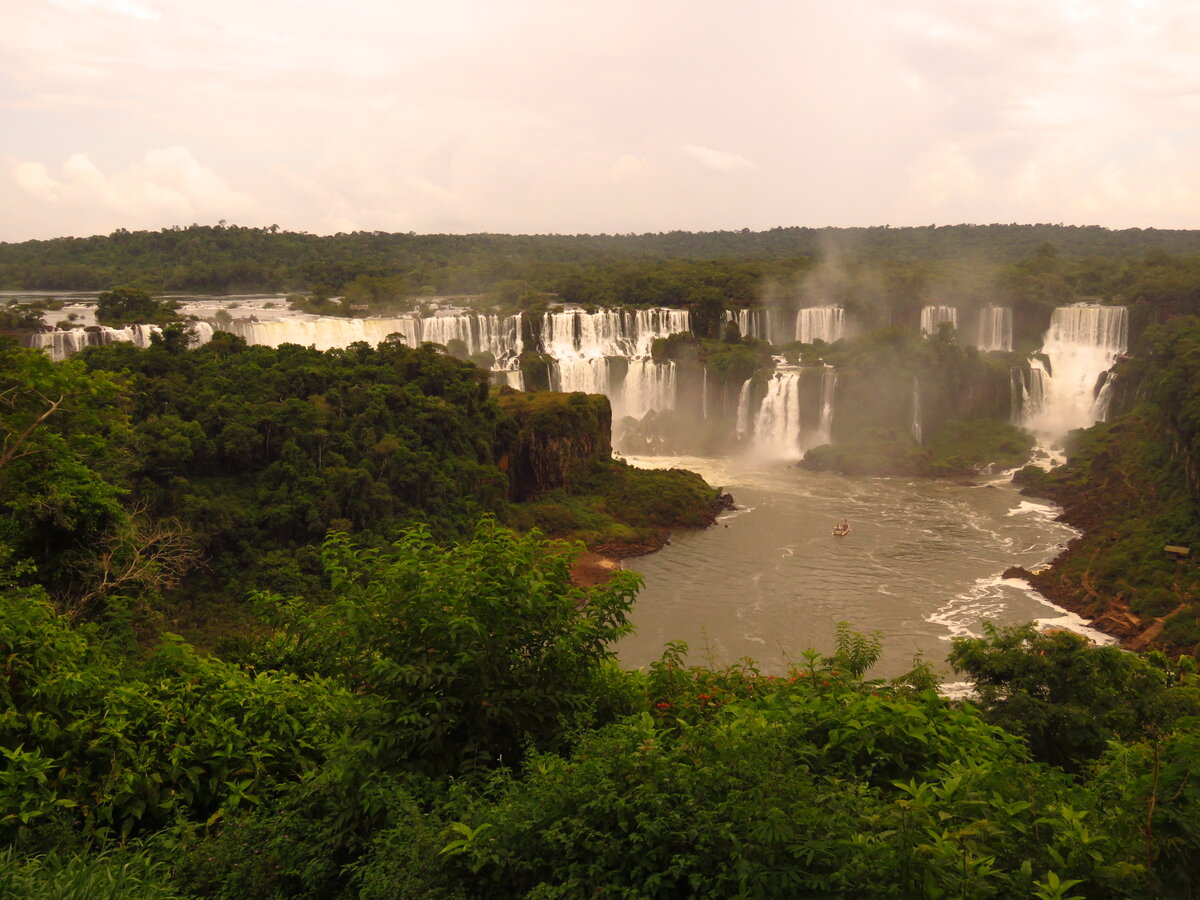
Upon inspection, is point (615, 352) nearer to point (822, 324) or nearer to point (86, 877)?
Answer: point (822, 324)

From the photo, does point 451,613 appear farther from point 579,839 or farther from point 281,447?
point 281,447

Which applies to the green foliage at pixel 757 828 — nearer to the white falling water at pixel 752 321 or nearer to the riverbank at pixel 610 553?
the riverbank at pixel 610 553

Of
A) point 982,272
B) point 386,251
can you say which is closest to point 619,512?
point 982,272

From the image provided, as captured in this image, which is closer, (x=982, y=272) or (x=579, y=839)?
(x=579, y=839)

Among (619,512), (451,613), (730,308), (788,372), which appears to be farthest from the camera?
(730,308)

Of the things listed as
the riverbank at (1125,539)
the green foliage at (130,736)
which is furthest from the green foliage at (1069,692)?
the riverbank at (1125,539)

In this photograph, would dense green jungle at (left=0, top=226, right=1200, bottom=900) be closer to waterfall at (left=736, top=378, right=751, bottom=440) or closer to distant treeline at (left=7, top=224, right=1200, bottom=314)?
waterfall at (left=736, top=378, right=751, bottom=440)
